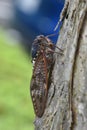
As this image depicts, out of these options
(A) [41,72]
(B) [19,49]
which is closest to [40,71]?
(A) [41,72]

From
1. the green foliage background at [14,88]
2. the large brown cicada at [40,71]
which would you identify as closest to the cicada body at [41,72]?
the large brown cicada at [40,71]

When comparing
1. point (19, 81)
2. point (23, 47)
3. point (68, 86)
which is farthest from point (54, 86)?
point (23, 47)

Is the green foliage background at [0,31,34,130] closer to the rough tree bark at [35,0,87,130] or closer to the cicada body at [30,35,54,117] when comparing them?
the cicada body at [30,35,54,117]

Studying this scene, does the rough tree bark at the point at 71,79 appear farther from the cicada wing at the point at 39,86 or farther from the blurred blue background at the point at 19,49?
the blurred blue background at the point at 19,49

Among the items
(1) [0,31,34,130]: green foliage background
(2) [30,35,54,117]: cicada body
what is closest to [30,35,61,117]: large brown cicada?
(2) [30,35,54,117]: cicada body

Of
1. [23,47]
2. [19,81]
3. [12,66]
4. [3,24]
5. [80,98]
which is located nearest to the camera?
[80,98]

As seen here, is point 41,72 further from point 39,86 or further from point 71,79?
point 71,79

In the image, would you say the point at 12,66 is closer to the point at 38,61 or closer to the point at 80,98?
the point at 38,61

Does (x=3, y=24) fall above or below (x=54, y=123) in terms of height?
above
